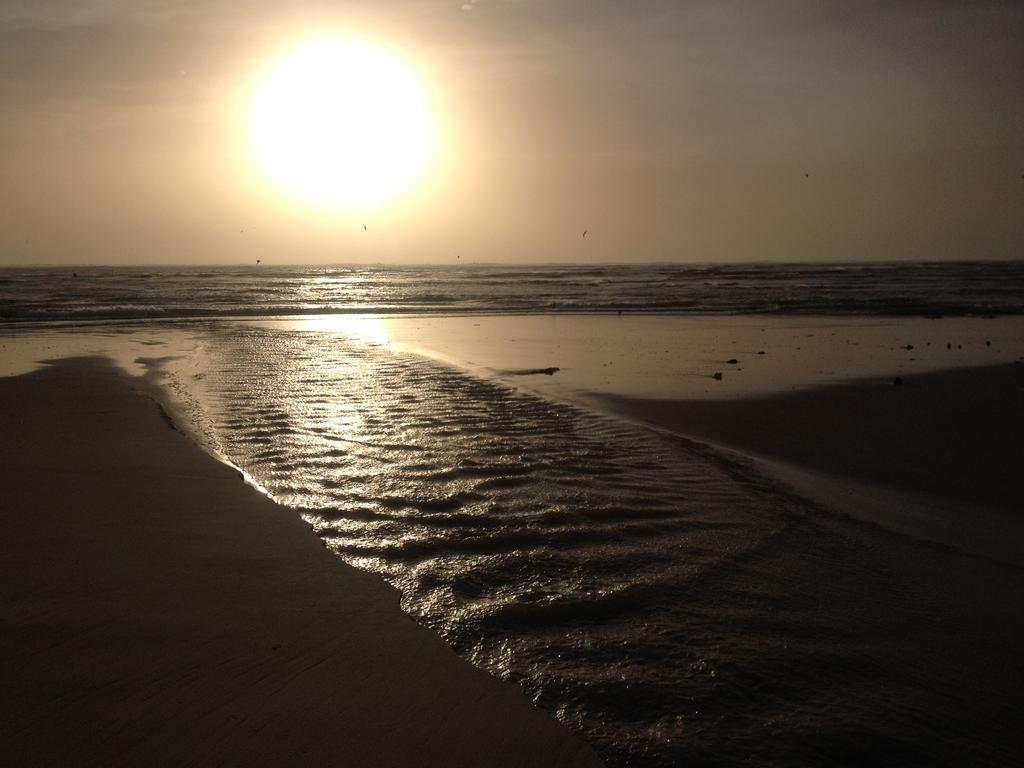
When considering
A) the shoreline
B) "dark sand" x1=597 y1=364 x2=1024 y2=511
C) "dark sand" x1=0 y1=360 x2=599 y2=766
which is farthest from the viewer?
"dark sand" x1=597 y1=364 x2=1024 y2=511

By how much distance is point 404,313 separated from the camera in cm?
3017

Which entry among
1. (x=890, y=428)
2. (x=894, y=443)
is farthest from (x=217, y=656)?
(x=890, y=428)

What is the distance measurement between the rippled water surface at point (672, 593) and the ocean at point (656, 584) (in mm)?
14

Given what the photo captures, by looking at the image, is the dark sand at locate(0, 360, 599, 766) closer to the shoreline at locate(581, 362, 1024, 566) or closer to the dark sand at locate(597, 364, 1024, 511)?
the shoreline at locate(581, 362, 1024, 566)

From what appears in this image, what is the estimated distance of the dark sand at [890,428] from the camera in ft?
23.3

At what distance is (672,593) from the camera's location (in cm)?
415

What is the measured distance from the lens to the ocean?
2.97 m

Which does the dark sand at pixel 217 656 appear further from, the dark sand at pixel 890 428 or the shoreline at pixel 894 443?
the dark sand at pixel 890 428

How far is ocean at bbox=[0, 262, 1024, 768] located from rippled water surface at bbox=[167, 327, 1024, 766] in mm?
14

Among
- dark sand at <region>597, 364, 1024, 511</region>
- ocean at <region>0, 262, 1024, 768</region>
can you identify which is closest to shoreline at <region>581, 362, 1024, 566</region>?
dark sand at <region>597, 364, 1024, 511</region>

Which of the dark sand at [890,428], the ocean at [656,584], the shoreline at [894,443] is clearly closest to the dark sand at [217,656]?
the ocean at [656,584]

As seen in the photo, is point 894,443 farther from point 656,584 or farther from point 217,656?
point 217,656

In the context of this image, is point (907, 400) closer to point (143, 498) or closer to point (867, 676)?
point (867, 676)

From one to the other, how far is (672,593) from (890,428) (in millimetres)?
6119
